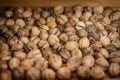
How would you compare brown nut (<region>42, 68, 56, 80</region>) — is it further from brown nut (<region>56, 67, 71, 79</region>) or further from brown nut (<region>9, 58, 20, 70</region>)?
brown nut (<region>9, 58, 20, 70</region>)

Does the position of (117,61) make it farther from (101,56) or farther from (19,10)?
(19,10)

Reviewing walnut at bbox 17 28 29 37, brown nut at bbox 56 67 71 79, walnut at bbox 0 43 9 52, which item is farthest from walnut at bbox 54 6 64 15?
brown nut at bbox 56 67 71 79

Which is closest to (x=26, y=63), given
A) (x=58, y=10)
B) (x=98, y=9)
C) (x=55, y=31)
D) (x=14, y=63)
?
(x=14, y=63)

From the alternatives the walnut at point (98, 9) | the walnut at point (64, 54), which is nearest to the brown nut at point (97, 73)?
the walnut at point (64, 54)

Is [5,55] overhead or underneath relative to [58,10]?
underneath

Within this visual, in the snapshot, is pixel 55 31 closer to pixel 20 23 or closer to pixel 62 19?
pixel 62 19

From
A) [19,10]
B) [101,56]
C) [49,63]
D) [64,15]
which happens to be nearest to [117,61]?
[101,56]

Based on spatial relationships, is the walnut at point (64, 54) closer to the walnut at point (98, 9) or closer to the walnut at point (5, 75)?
the walnut at point (5, 75)
